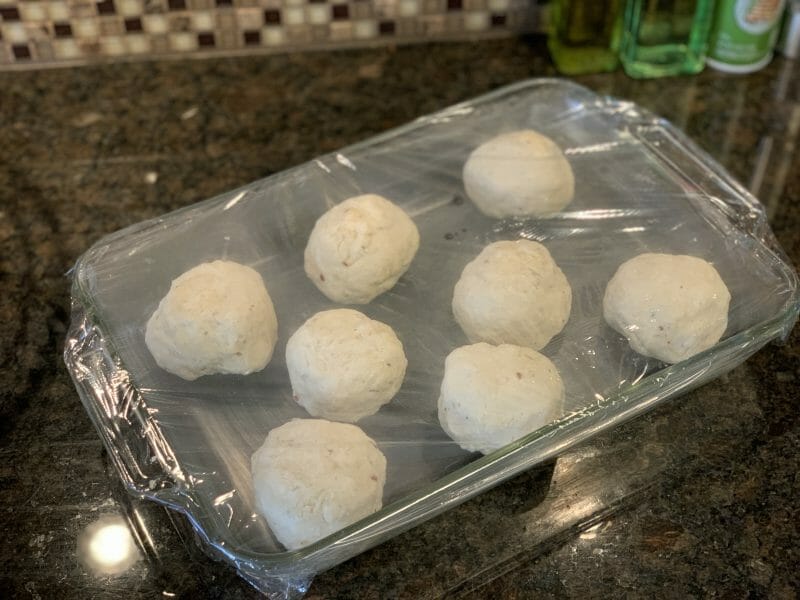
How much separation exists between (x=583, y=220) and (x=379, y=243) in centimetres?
27

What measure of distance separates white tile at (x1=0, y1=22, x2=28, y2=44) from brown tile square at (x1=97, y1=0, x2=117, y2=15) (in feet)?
0.38

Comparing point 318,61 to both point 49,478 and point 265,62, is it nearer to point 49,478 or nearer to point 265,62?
point 265,62

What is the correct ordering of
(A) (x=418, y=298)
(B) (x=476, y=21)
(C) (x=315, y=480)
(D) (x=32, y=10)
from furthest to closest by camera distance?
(B) (x=476, y=21) < (D) (x=32, y=10) < (A) (x=418, y=298) < (C) (x=315, y=480)

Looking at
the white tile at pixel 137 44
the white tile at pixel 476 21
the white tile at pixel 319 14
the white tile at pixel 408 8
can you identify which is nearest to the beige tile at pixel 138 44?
the white tile at pixel 137 44

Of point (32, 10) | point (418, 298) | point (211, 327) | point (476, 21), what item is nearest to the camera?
point (211, 327)

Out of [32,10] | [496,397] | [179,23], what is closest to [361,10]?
[179,23]

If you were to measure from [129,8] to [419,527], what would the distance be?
895 mm

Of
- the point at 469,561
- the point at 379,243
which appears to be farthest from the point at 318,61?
the point at 469,561

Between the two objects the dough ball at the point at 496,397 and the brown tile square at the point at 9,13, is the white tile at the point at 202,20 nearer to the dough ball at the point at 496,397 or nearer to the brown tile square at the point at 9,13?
the brown tile square at the point at 9,13

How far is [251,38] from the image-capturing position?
53.3 inches

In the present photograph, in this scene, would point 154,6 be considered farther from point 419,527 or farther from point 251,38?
point 419,527

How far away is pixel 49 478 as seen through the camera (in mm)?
878

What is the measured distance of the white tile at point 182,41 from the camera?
133cm

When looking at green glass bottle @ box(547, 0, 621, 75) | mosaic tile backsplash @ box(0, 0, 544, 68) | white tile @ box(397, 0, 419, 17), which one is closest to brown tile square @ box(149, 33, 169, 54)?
mosaic tile backsplash @ box(0, 0, 544, 68)
